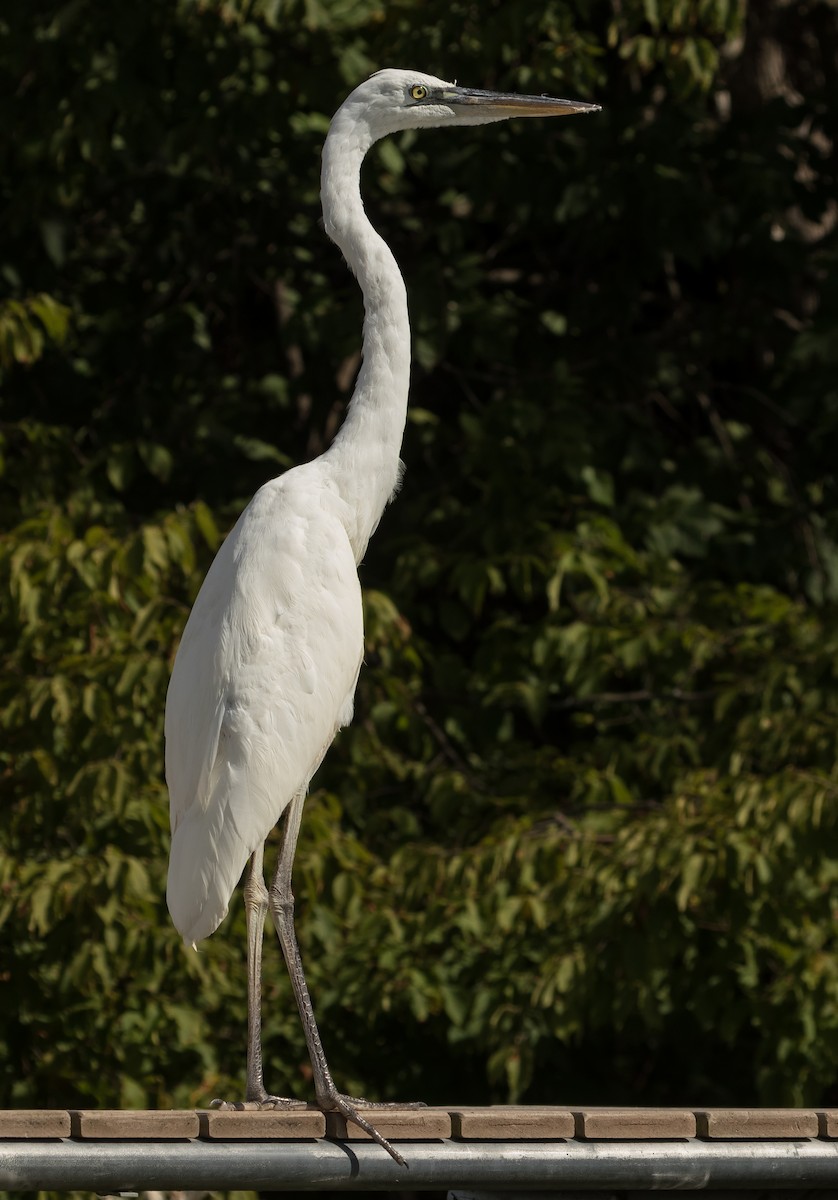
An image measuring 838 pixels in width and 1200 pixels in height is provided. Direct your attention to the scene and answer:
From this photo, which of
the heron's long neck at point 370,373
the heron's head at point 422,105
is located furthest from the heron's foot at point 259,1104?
the heron's head at point 422,105

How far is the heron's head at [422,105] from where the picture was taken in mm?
3449

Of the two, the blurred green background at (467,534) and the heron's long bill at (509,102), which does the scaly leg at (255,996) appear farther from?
the heron's long bill at (509,102)

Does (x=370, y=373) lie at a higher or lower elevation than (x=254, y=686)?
higher

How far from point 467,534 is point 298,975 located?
2484mm

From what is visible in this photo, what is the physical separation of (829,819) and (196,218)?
120 inches

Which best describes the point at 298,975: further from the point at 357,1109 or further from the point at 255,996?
the point at 357,1109

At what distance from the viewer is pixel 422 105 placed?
11.5 feet

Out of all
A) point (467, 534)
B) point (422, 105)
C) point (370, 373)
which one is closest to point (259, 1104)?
point (370, 373)

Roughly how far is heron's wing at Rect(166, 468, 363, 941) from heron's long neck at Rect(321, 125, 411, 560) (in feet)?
0.38

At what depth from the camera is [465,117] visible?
11.8 ft

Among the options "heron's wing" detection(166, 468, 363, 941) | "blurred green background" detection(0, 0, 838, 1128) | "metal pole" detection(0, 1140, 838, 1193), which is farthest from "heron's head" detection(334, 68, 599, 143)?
"metal pole" detection(0, 1140, 838, 1193)

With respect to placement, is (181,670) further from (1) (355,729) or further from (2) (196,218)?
(2) (196,218)

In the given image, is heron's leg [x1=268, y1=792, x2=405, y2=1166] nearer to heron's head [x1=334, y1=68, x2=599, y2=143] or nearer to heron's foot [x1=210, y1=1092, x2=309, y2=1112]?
heron's foot [x1=210, y1=1092, x2=309, y2=1112]

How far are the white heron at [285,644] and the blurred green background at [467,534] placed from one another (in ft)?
3.41
